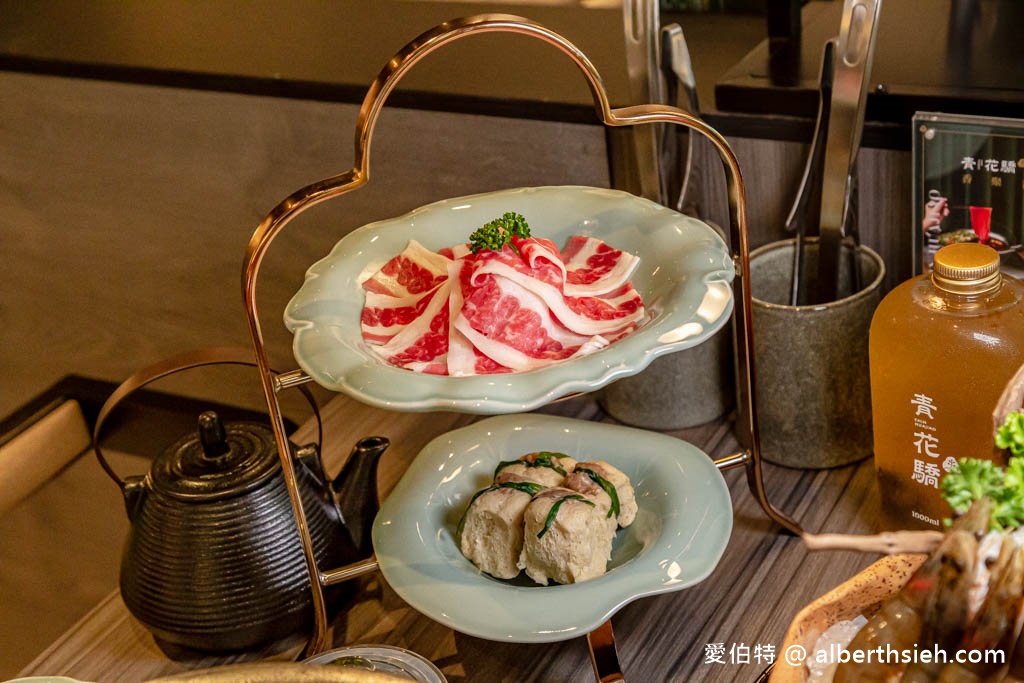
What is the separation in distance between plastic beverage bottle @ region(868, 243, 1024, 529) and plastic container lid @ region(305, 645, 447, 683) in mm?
464

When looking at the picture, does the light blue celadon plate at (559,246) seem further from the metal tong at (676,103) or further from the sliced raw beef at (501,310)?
the metal tong at (676,103)

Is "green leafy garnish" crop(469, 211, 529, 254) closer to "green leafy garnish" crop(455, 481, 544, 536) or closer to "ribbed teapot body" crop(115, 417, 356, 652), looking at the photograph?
"green leafy garnish" crop(455, 481, 544, 536)

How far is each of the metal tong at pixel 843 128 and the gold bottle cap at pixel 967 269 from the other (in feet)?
0.58

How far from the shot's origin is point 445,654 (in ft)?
3.15

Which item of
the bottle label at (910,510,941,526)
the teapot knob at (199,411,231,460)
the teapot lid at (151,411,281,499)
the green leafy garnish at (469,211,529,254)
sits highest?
the green leafy garnish at (469,211,529,254)

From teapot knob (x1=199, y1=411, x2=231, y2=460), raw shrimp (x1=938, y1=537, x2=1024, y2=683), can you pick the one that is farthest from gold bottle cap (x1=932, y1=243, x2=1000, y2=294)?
teapot knob (x1=199, y1=411, x2=231, y2=460)

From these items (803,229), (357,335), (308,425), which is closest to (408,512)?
(357,335)

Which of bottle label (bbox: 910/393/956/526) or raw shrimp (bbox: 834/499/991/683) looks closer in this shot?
raw shrimp (bbox: 834/499/991/683)

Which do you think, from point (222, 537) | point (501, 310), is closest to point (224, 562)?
point (222, 537)

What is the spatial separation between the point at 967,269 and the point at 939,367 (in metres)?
0.10

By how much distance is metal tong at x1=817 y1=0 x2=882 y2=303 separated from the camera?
946mm

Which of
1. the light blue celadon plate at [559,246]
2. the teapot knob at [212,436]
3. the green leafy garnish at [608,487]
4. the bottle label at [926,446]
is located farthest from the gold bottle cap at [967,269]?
the teapot knob at [212,436]

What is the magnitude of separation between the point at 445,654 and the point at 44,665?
39 cm

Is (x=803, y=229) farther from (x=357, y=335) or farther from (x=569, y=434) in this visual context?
(x=357, y=335)
